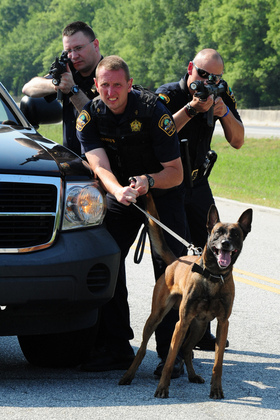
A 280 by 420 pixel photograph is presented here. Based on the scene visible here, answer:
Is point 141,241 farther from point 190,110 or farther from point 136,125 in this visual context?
point 190,110

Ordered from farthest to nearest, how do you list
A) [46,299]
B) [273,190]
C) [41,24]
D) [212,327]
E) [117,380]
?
1. [41,24]
2. [273,190]
3. [212,327]
4. [117,380]
5. [46,299]

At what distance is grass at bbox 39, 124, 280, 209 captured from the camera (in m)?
16.6

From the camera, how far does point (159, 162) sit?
5195mm

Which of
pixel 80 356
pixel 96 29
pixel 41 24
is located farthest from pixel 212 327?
pixel 41 24

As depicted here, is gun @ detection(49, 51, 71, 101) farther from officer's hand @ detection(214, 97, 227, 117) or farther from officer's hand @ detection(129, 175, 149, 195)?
officer's hand @ detection(129, 175, 149, 195)

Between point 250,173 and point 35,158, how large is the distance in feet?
59.9

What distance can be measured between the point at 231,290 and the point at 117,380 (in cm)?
91

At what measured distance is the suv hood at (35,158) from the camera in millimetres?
4441

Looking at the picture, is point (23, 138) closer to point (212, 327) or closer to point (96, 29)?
point (212, 327)

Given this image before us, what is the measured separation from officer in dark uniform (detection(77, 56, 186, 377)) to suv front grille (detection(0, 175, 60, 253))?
1.69 ft

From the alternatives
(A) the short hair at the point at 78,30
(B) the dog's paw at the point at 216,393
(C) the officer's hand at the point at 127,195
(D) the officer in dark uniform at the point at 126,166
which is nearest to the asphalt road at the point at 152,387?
(B) the dog's paw at the point at 216,393

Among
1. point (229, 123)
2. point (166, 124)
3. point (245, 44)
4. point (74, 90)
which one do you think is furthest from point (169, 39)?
point (166, 124)

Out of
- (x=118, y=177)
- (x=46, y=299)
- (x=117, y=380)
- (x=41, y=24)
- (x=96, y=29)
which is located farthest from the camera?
(x=41, y=24)

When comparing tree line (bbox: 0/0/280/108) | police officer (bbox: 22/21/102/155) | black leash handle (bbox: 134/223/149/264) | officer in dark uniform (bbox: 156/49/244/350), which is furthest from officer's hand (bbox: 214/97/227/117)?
tree line (bbox: 0/0/280/108)
